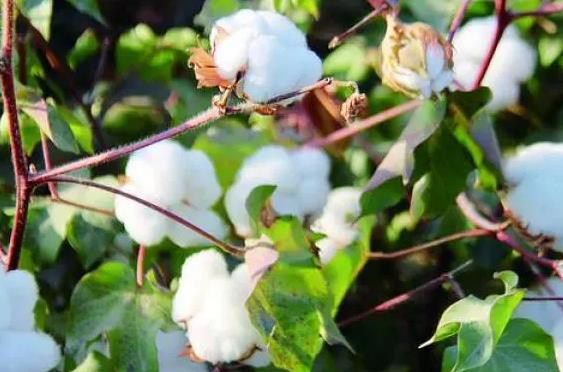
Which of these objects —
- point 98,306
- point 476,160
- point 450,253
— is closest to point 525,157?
point 476,160

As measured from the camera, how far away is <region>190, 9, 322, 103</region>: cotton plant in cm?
67

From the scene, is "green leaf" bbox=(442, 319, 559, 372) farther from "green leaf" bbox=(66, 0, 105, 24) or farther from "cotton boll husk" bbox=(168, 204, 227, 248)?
"green leaf" bbox=(66, 0, 105, 24)

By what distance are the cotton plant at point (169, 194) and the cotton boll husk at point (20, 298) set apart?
117 millimetres

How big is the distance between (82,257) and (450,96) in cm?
31

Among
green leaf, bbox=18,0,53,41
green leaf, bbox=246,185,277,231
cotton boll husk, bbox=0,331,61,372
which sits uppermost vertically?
green leaf, bbox=18,0,53,41

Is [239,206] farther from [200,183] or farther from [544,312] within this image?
[544,312]

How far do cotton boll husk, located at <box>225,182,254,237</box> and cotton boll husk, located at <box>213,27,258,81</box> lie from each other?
0.72 ft

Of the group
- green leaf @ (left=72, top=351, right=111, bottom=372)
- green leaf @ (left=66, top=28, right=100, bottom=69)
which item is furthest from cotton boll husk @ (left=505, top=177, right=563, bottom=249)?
green leaf @ (left=66, top=28, right=100, bottom=69)

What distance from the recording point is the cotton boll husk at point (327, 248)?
3.06ft

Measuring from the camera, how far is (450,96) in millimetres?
865

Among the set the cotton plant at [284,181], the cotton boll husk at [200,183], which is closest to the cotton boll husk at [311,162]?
the cotton plant at [284,181]

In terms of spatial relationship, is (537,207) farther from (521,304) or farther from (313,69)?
(313,69)

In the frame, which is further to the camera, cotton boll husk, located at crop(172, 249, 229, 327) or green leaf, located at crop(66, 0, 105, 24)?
green leaf, located at crop(66, 0, 105, 24)

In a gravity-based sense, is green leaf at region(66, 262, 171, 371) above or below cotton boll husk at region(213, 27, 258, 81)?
below
